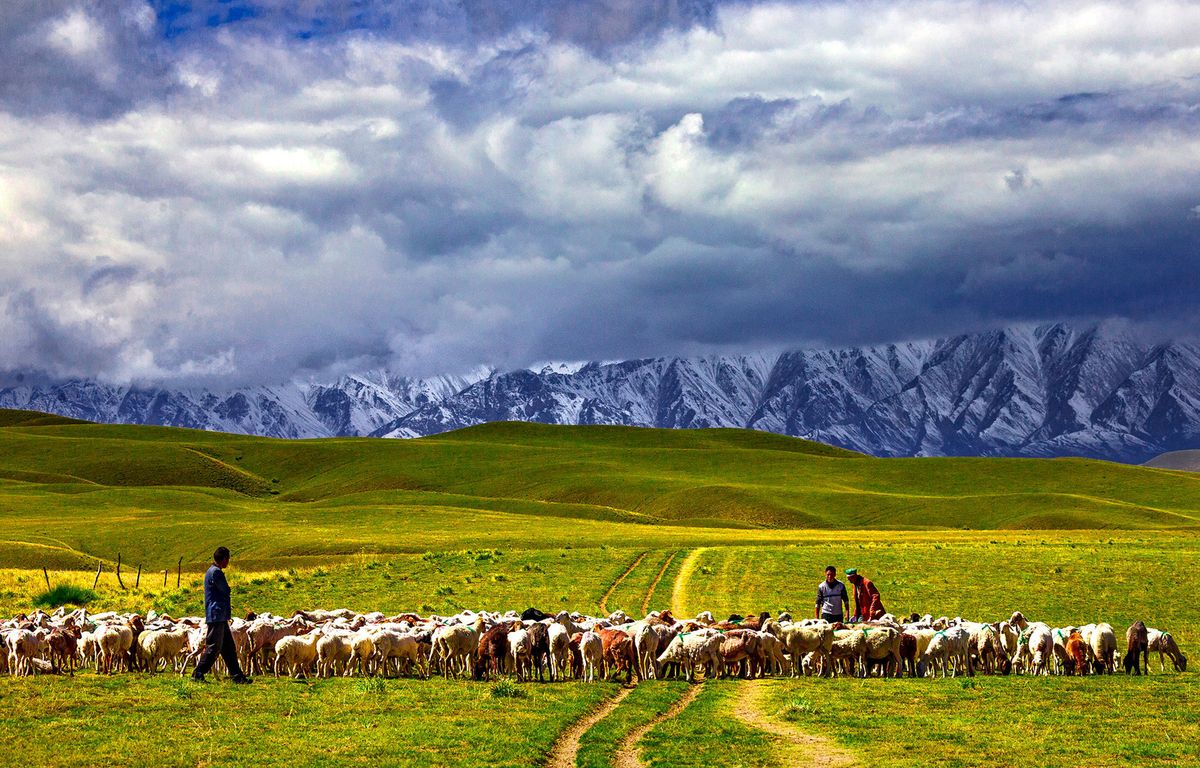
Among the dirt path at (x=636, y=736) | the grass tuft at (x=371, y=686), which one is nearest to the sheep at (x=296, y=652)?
the grass tuft at (x=371, y=686)

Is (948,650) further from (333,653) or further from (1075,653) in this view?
(333,653)

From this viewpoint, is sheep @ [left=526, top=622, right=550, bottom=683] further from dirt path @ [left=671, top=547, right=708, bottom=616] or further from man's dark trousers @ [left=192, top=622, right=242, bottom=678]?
dirt path @ [left=671, top=547, right=708, bottom=616]

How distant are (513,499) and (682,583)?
79077 millimetres

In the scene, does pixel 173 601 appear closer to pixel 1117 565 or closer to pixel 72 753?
pixel 72 753

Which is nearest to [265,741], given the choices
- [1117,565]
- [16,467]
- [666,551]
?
[1117,565]

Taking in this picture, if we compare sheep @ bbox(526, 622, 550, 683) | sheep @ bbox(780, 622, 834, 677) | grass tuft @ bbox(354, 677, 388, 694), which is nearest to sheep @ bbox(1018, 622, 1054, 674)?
sheep @ bbox(780, 622, 834, 677)

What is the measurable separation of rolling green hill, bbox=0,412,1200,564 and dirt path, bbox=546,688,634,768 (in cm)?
5496

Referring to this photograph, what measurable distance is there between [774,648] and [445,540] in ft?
181

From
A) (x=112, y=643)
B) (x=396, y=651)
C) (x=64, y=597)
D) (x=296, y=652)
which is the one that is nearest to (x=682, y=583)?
(x=396, y=651)

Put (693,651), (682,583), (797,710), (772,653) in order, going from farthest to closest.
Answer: (682,583) → (772,653) → (693,651) → (797,710)

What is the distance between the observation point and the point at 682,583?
54969 mm

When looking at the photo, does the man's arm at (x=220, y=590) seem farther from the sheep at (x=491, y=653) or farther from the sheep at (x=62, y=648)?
the sheep at (x=491, y=653)

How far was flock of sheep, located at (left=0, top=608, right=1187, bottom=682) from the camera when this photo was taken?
98.3 feet

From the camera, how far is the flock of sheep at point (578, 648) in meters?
30.0
